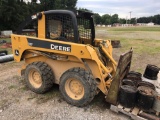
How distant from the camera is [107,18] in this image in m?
103

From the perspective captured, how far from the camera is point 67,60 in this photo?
4.33 m

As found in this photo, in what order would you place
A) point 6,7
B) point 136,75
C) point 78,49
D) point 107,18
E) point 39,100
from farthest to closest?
point 107,18 → point 6,7 → point 136,75 → point 39,100 → point 78,49

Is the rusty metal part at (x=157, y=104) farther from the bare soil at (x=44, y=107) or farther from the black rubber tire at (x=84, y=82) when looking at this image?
the black rubber tire at (x=84, y=82)

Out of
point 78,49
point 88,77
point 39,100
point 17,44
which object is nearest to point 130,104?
point 88,77

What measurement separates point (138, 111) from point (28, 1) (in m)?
24.6

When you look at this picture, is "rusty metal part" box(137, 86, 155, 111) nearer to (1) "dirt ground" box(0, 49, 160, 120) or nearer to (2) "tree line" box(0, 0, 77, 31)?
(1) "dirt ground" box(0, 49, 160, 120)

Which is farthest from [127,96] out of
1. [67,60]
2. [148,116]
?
[67,60]

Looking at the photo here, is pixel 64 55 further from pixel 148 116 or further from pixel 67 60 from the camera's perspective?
pixel 148 116

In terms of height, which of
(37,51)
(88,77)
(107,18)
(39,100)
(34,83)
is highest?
(107,18)

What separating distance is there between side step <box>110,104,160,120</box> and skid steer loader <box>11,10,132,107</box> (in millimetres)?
167

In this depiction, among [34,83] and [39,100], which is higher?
[34,83]

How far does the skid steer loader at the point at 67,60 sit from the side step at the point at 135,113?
0.17 m

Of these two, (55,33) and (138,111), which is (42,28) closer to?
(55,33)

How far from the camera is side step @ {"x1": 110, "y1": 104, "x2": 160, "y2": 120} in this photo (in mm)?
3519
